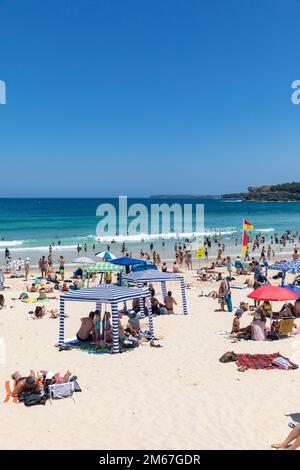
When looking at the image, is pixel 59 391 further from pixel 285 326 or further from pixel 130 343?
pixel 285 326

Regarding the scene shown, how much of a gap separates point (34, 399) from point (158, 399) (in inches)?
84.0

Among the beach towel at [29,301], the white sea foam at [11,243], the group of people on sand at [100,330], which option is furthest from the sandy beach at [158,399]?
the white sea foam at [11,243]

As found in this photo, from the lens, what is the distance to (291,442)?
20.6 ft

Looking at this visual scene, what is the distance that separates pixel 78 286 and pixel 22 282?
451cm

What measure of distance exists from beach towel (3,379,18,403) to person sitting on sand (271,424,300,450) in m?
4.39

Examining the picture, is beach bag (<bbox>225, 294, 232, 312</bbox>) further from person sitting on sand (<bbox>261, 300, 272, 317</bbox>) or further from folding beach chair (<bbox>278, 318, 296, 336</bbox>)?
folding beach chair (<bbox>278, 318, 296, 336</bbox>)

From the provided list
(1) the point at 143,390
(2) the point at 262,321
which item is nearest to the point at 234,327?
(2) the point at 262,321

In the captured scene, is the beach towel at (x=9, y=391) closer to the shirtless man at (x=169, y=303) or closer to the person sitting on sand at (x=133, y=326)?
the person sitting on sand at (x=133, y=326)

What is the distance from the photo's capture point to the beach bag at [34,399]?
7879mm

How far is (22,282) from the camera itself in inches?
879

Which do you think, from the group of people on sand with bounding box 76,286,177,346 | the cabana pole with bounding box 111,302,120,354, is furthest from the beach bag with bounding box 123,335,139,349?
the cabana pole with bounding box 111,302,120,354

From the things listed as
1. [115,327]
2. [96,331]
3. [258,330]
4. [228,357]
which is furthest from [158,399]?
[258,330]

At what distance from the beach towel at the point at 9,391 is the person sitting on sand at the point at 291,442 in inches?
173
